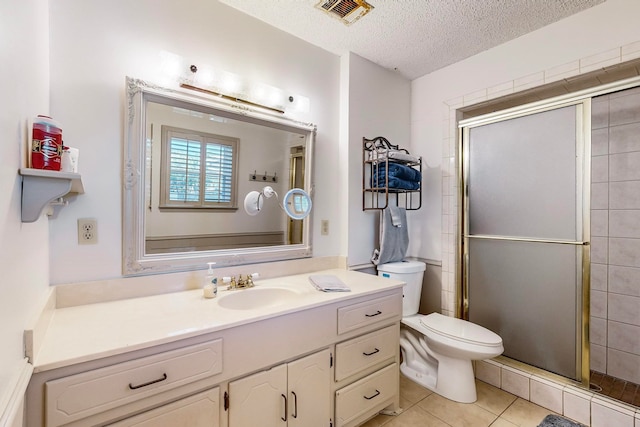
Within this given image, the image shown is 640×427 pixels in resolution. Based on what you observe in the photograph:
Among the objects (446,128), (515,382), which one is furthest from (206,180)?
(515,382)

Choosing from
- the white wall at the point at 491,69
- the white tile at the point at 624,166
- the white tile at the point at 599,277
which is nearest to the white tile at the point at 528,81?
the white wall at the point at 491,69

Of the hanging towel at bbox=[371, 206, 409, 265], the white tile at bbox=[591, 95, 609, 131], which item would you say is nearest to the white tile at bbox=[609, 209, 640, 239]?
the white tile at bbox=[591, 95, 609, 131]

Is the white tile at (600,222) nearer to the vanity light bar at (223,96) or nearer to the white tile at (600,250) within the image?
the white tile at (600,250)

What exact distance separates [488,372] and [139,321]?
2195 millimetres

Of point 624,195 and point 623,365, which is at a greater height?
point 624,195

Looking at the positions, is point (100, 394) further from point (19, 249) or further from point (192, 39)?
point (192, 39)

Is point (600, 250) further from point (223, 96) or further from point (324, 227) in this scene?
point (223, 96)

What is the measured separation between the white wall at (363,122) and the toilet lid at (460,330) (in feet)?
2.00

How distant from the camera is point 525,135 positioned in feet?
6.35

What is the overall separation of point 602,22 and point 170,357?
2.66 m

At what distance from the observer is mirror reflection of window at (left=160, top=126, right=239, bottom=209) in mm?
1514

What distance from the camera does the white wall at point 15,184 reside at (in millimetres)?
634

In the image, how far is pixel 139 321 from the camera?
1101 mm

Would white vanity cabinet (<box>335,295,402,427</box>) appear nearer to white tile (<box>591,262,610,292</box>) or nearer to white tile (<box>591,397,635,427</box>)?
white tile (<box>591,397,635,427</box>)
